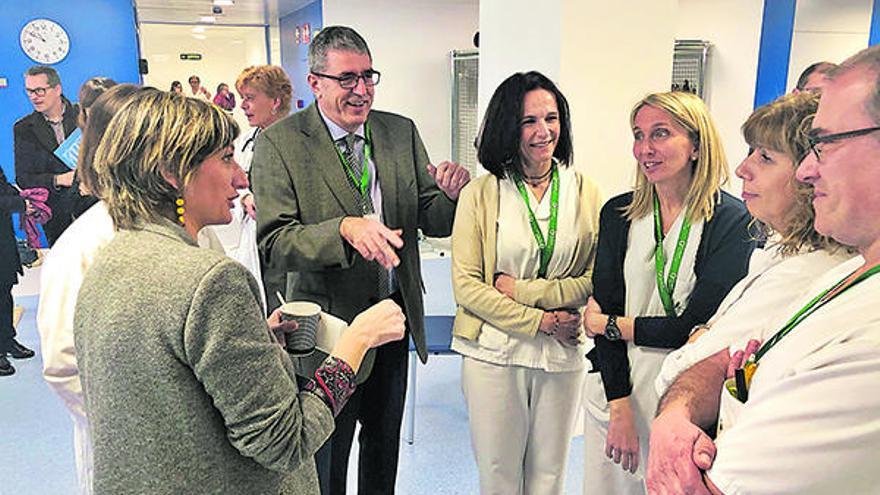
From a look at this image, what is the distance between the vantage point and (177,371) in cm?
103

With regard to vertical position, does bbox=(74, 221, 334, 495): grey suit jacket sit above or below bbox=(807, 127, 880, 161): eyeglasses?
below

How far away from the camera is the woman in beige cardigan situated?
79.0 inches

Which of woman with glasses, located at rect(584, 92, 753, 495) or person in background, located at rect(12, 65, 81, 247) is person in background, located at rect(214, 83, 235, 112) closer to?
person in background, located at rect(12, 65, 81, 247)

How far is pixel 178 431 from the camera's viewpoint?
105 centimetres

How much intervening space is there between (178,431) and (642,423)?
4.23ft

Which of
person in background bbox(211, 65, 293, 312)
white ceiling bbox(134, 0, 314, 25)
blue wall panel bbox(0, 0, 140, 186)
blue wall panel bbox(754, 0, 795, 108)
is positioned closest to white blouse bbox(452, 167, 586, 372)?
person in background bbox(211, 65, 293, 312)

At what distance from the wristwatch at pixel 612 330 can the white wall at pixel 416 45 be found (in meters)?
6.09

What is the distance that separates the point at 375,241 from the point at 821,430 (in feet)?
3.61

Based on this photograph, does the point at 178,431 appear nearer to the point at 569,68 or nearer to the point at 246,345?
the point at 246,345

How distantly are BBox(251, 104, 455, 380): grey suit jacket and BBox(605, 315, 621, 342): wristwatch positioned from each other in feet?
2.00

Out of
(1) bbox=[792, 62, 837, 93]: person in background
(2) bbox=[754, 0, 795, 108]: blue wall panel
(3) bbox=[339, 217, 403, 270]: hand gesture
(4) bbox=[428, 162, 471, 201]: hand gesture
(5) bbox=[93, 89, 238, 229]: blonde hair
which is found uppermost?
(2) bbox=[754, 0, 795, 108]: blue wall panel

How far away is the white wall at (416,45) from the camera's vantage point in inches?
292

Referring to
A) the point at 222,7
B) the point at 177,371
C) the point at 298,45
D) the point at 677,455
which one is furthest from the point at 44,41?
the point at 677,455

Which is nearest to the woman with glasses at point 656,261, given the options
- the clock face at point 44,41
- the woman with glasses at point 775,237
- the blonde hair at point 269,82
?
the woman with glasses at point 775,237
